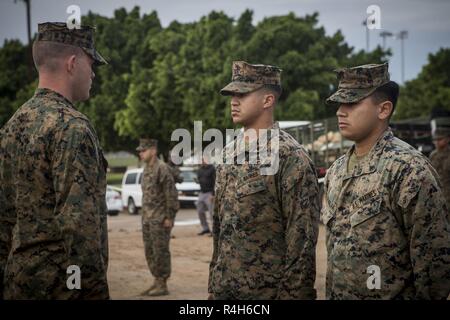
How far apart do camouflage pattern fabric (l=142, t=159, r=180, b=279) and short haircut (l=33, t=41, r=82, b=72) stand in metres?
6.62

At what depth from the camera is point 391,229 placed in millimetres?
3857

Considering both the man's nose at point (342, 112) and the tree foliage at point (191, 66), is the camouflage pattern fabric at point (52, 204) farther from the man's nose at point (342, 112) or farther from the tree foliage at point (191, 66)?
the tree foliage at point (191, 66)

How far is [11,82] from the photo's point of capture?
1924 inches

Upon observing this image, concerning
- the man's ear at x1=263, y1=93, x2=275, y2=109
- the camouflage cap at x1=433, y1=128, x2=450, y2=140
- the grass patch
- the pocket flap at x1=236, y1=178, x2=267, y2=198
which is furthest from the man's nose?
the grass patch

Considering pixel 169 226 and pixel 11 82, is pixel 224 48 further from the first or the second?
pixel 169 226

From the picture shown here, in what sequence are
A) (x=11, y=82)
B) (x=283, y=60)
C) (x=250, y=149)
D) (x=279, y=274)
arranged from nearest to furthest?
(x=279, y=274) < (x=250, y=149) < (x=283, y=60) < (x=11, y=82)

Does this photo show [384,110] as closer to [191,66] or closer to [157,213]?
[157,213]

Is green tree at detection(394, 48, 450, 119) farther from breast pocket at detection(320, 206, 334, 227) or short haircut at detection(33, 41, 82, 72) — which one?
short haircut at detection(33, 41, 82, 72)

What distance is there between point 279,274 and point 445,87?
40.4 metres

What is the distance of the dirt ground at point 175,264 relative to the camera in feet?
33.7

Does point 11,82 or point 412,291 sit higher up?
point 11,82

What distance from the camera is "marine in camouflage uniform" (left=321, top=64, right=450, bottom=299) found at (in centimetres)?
373

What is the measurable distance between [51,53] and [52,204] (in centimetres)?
85

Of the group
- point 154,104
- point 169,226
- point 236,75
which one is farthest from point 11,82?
point 236,75
